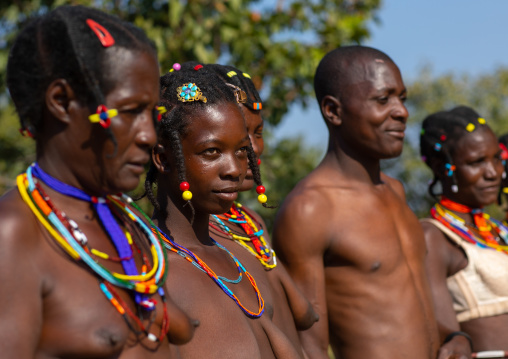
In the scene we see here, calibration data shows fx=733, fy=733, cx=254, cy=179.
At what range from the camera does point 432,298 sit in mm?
4645

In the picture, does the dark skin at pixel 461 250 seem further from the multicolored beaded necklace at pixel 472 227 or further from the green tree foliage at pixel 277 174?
the green tree foliage at pixel 277 174

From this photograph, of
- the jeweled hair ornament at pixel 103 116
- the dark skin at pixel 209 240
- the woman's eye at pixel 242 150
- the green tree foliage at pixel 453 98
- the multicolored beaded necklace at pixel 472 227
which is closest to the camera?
the jeweled hair ornament at pixel 103 116

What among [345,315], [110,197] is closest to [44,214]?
[110,197]

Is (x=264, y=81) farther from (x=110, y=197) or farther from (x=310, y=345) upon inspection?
(x=110, y=197)

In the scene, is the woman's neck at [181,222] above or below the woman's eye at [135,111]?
below

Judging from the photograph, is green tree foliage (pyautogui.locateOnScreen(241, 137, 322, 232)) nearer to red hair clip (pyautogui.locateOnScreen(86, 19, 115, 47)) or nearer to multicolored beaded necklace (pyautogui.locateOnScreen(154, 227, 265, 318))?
multicolored beaded necklace (pyautogui.locateOnScreen(154, 227, 265, 318))

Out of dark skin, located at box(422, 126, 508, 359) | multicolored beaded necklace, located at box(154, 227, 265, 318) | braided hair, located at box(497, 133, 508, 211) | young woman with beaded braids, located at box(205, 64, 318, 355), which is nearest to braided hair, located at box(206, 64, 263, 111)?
young woman with beaded braids, located at box(205, 64, 318, 355)

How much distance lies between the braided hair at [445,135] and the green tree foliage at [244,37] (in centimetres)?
152

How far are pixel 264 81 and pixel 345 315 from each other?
3.35 metres

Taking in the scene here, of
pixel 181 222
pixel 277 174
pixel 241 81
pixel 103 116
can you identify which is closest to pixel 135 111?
pixel 103 116

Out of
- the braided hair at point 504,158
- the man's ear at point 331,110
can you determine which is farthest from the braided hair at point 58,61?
the braided hair at point 504,158

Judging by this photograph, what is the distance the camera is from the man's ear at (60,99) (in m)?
2.20

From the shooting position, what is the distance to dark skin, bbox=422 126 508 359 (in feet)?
15.6

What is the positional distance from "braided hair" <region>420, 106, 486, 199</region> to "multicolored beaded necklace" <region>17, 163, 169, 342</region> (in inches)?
133
